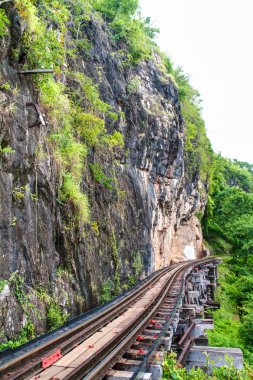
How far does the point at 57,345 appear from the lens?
6.46m

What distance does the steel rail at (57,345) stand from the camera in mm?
5094

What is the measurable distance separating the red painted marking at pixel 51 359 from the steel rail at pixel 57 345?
8cm

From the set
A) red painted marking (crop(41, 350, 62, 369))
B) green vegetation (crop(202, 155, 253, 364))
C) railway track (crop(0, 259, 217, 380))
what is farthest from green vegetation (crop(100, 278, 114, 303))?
red painted marking (crop(41, 350, 62, 369))

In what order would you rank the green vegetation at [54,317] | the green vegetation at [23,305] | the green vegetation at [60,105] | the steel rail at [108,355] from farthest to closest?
1. the green vegetation at [60,105]
2. the green vegetation at [54,317]
3. the green vegetation at [23,305]
4. the steel rail at [108,355]

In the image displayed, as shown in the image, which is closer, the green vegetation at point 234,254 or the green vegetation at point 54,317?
the green vegetation at point 54,317

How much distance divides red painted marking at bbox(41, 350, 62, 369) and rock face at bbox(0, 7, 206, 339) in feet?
4.90

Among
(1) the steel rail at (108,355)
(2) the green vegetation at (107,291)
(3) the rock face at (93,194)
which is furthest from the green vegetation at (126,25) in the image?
(1) the steel rail at (108,355)

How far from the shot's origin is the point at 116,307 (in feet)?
33.4

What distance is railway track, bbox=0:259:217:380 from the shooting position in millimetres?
5082

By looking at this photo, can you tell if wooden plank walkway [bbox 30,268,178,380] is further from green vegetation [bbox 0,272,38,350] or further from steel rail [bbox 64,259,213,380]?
green vegetation [bbox 0,272,38,350]

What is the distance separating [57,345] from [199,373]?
298cm

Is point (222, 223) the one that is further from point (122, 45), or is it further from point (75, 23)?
point (75, 23)

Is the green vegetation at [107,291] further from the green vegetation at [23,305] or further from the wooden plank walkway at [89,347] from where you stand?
the green vegetation at [23,305]

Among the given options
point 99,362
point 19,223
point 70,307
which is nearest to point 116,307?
point 70,307
